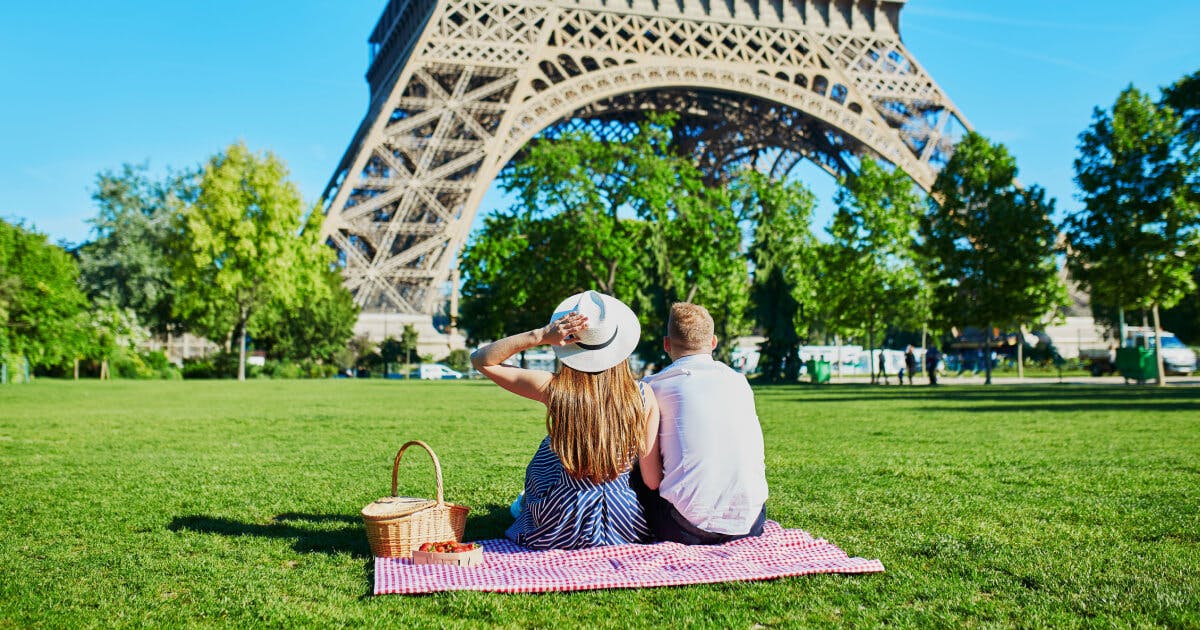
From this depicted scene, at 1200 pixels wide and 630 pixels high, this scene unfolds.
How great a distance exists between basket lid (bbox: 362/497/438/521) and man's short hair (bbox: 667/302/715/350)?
53.7 inches

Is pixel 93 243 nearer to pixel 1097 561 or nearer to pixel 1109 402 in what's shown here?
pixel 1109 402

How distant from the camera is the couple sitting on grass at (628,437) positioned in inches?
155

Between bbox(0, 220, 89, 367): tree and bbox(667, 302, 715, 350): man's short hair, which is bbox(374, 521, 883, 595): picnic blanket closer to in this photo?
bbox(667, 302, 715, 350): man's short hair

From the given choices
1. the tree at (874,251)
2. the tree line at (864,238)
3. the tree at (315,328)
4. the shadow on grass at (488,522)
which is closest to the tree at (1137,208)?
the tree line at (864,238)

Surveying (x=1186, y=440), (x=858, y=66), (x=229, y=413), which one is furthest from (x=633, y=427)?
(x=858, y=66)

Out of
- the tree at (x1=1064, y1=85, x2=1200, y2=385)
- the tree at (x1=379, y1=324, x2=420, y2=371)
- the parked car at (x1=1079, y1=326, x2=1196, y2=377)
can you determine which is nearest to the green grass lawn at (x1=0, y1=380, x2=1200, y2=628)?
the tree at (x1=1064, y1=85, x2=1200, y2=385)

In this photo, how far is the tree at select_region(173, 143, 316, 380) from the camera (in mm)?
30562

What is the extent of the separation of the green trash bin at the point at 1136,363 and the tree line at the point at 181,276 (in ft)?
82.5

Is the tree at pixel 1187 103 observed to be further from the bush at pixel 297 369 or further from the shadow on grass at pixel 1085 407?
the bush at pixel 297 369

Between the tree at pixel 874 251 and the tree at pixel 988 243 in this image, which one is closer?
the tree at pixel 988 243

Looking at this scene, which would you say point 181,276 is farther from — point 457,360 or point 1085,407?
point 1085,407

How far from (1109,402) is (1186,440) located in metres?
7.80

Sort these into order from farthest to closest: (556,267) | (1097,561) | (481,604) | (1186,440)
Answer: (556,267) → (1186,440) → (1097,561) → (481,604)

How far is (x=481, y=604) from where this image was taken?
138 inches
